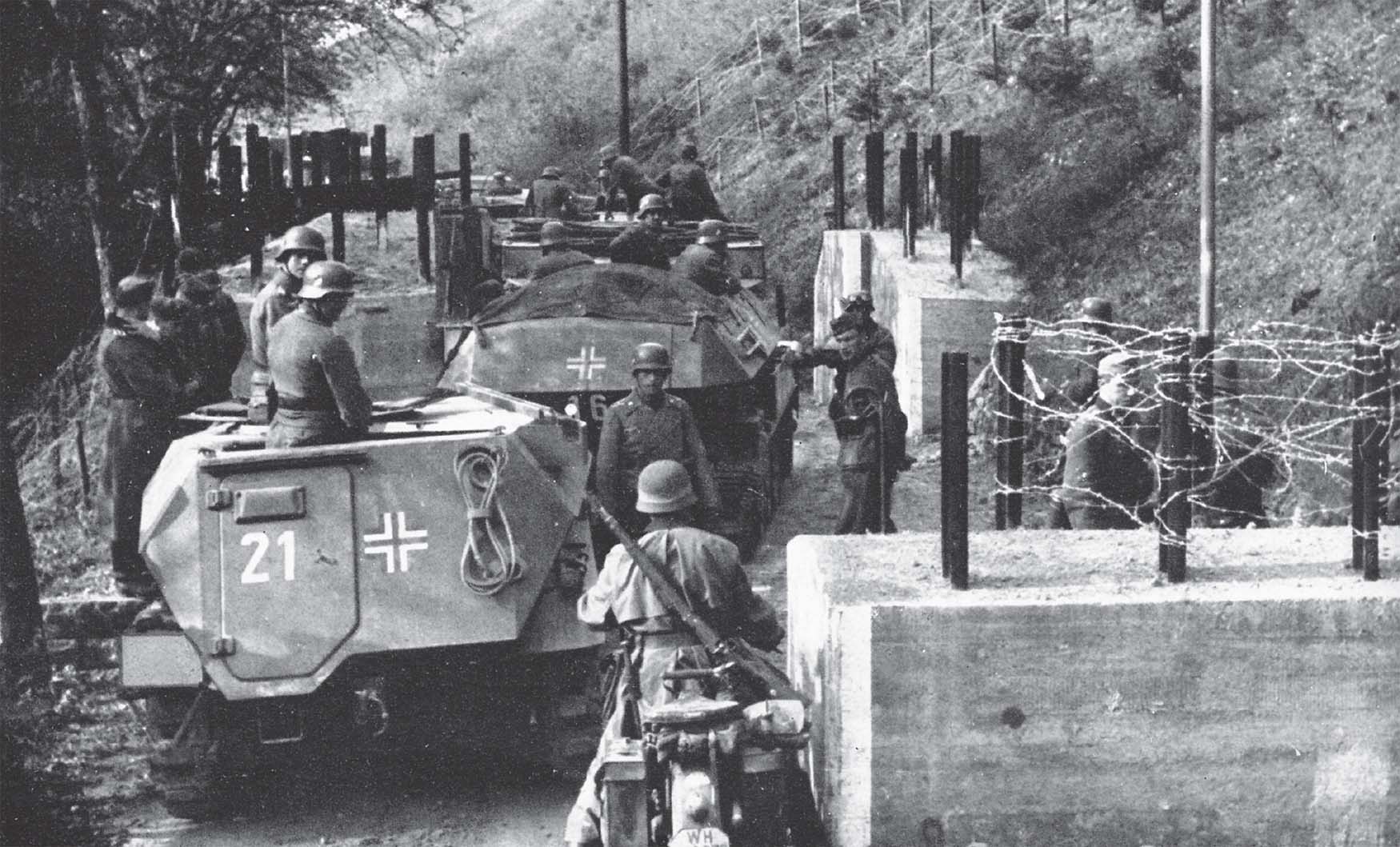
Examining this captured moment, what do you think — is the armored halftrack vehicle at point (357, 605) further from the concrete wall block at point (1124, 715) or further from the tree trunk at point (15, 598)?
the tree trunk at point (15, 598)

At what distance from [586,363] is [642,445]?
5.64 ft

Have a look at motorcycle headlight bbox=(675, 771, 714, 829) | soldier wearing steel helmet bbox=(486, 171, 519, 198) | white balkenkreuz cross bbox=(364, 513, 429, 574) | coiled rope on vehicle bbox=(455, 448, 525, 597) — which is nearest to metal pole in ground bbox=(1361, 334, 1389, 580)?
motorcycle headlight bbox=(675, 771, 714, 829)

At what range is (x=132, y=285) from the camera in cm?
1209

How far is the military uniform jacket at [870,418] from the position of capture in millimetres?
12695

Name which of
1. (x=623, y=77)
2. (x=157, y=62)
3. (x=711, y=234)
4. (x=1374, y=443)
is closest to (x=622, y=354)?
(x=711, y=234)

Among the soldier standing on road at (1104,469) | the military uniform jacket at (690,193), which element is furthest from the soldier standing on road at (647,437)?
the military uniform jacket at (690,193)

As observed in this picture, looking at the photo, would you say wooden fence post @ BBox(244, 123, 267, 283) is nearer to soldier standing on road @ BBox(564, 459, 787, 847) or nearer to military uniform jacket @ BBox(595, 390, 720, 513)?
military uniform jacket @ BBox(595, 390, 720, 513)

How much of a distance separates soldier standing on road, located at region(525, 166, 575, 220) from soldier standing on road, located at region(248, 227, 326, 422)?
7.26 metres

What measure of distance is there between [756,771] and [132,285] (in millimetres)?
6486

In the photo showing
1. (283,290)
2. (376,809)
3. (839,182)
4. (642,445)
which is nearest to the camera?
(376,809)

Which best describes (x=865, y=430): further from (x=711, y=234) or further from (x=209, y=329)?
(x=209, y=329)

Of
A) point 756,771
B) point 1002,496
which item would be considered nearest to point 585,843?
point 756,771

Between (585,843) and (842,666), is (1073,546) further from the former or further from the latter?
(585,843)

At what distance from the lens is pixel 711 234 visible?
52.4 ft
